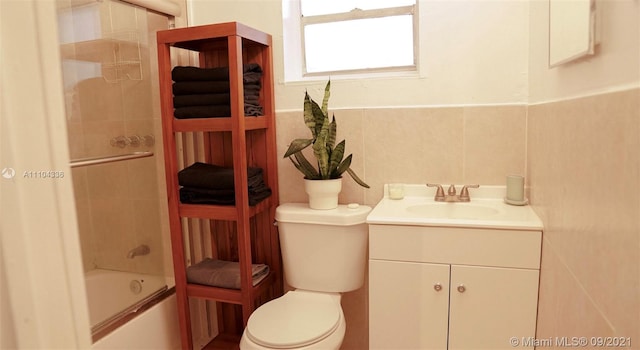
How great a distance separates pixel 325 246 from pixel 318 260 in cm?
7

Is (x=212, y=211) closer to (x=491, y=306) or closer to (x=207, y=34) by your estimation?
(x=207, y=34)

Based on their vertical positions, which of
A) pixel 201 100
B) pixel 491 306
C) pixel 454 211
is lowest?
pixel 491 306

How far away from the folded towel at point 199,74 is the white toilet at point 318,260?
2.08 feet

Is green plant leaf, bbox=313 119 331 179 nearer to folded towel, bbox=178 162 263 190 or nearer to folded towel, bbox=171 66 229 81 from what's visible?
folded towel, bbox=178 162 263 190

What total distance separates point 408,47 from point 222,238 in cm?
133

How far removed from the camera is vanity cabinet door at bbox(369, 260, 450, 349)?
1.55 meters

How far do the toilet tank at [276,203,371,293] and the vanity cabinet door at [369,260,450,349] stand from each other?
0.22m

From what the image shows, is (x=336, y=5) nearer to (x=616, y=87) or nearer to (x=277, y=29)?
(x=277, y=29)

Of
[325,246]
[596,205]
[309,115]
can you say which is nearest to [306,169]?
[309,115]

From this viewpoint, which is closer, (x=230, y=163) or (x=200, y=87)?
(x=200, y=87)

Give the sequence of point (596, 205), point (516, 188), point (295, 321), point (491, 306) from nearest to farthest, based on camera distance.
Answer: point (596, 205)
point (491, 306)
point (295, 321)
point (516, 188)

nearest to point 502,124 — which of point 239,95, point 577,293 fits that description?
point 577,293

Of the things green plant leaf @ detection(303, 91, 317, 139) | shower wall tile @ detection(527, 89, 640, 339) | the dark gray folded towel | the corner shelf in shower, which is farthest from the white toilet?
the corner shelf in shower

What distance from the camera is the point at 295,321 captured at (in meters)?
1.61
